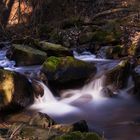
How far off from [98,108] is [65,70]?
5.71ft

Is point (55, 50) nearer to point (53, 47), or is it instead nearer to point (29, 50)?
point (53, 47)

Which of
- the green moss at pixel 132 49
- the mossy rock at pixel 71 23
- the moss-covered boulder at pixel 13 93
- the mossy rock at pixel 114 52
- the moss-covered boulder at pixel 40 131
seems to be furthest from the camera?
the mossy rock at pixel 71 23

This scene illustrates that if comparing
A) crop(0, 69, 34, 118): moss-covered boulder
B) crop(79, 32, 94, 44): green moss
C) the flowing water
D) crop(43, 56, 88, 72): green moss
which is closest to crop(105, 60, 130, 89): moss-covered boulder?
the flowing water

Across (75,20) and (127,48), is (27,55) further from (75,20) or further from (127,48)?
(75,20)

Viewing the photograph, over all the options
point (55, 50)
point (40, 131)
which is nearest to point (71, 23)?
point (55, 50)

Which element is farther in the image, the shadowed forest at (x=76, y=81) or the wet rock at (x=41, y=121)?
the shadowed forest at (x=76, y=81)

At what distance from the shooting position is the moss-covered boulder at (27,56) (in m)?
13.7

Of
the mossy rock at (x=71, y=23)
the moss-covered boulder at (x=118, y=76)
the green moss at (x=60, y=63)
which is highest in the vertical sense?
the mossy rock at (x=71, y=23)

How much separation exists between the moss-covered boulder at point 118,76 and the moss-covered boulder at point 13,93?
2.39 metres

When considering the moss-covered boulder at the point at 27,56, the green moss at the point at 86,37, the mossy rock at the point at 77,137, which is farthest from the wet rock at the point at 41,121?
the green moss at the point at 86,37

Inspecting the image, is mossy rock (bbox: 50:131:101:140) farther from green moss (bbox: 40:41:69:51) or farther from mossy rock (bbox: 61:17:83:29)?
mossy rock (bbox: 61:17:83:29)

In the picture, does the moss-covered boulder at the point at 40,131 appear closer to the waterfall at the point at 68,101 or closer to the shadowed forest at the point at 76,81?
the shadowed forest at the point at 76,81

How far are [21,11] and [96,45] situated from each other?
22.8 ft

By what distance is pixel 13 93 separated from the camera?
10.6 meters
